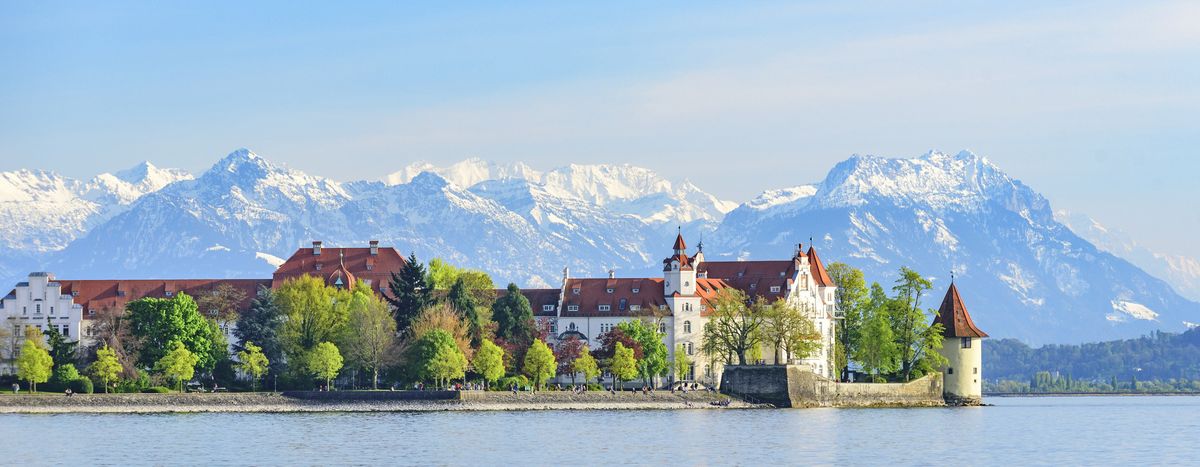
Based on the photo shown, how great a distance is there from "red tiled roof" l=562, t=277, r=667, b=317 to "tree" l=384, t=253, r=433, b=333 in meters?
18.5

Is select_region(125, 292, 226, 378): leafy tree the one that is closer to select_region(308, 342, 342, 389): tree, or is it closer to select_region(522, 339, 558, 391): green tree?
select_region(308, 342, 342, 389): tree

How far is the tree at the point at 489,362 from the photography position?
146 metres

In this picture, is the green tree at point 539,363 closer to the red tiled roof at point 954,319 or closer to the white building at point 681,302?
the white building at point 681,302

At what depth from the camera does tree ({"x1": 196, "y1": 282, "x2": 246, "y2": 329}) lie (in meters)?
163

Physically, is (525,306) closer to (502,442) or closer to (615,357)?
(615,357)

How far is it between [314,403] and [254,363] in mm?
9207

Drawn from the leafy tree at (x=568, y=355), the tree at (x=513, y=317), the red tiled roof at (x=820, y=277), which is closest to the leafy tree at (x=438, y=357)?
the tree at (x=513, y=317)

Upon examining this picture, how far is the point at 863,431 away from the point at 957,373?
48.1m

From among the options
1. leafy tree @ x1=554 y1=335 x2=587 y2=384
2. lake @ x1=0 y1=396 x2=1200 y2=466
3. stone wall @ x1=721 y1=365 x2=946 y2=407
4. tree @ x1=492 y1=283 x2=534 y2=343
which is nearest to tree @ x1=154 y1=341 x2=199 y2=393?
lake @ x1=0 y1=396 x2=1200 y2=466

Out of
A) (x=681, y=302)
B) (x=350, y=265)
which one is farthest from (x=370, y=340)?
(x=350, y=265)

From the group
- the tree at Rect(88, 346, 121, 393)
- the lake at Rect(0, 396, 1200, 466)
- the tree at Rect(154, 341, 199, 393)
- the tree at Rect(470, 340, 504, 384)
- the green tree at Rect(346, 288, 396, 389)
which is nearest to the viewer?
the lake at Rect(0, 396, 1200, 466)

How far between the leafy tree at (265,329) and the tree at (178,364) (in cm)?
859

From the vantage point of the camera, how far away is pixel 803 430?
118562 mm

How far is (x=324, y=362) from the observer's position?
141 meters
